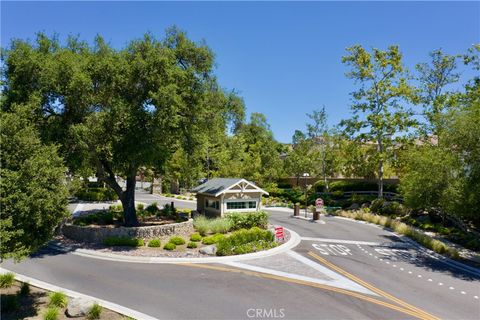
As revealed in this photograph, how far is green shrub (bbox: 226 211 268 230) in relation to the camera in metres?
28.3

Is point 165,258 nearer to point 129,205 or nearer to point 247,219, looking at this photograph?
point 129,205

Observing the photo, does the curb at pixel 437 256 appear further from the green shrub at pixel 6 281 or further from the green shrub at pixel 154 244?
the green shrub at pixel 6 281

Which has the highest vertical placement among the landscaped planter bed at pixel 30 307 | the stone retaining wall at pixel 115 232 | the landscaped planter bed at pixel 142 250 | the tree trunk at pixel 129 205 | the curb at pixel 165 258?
the tree trunk at pixel 129 205

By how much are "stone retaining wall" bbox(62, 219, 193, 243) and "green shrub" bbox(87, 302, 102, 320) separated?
38.8 ft

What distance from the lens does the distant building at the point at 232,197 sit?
30.7 metres

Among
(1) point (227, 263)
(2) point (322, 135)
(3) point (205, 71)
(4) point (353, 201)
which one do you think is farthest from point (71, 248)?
(2) point (322, 135)

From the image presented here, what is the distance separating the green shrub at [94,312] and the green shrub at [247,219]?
622 inches

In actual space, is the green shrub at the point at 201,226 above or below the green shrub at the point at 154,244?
above

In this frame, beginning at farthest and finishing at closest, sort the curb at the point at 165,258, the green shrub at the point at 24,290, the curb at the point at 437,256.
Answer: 1. the curb at the point at 165,258
2. the curb at the point at 437,256
3. the green shrub at the point at 24,290

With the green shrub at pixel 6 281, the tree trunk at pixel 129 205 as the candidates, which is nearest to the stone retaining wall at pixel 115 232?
the tree trunk at pixel 129 205

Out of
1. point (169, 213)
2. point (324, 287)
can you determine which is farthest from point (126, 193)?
point (324, 287)

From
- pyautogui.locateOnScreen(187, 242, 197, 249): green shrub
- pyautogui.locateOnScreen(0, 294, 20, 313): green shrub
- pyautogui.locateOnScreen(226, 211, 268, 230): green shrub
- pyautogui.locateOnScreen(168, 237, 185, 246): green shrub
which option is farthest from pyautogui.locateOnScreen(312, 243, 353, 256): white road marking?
pyautogui.locateOnScreen(0, 294, 20, 313): green shrub

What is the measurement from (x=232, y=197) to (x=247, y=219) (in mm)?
3051

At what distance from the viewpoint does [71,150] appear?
24.1m
